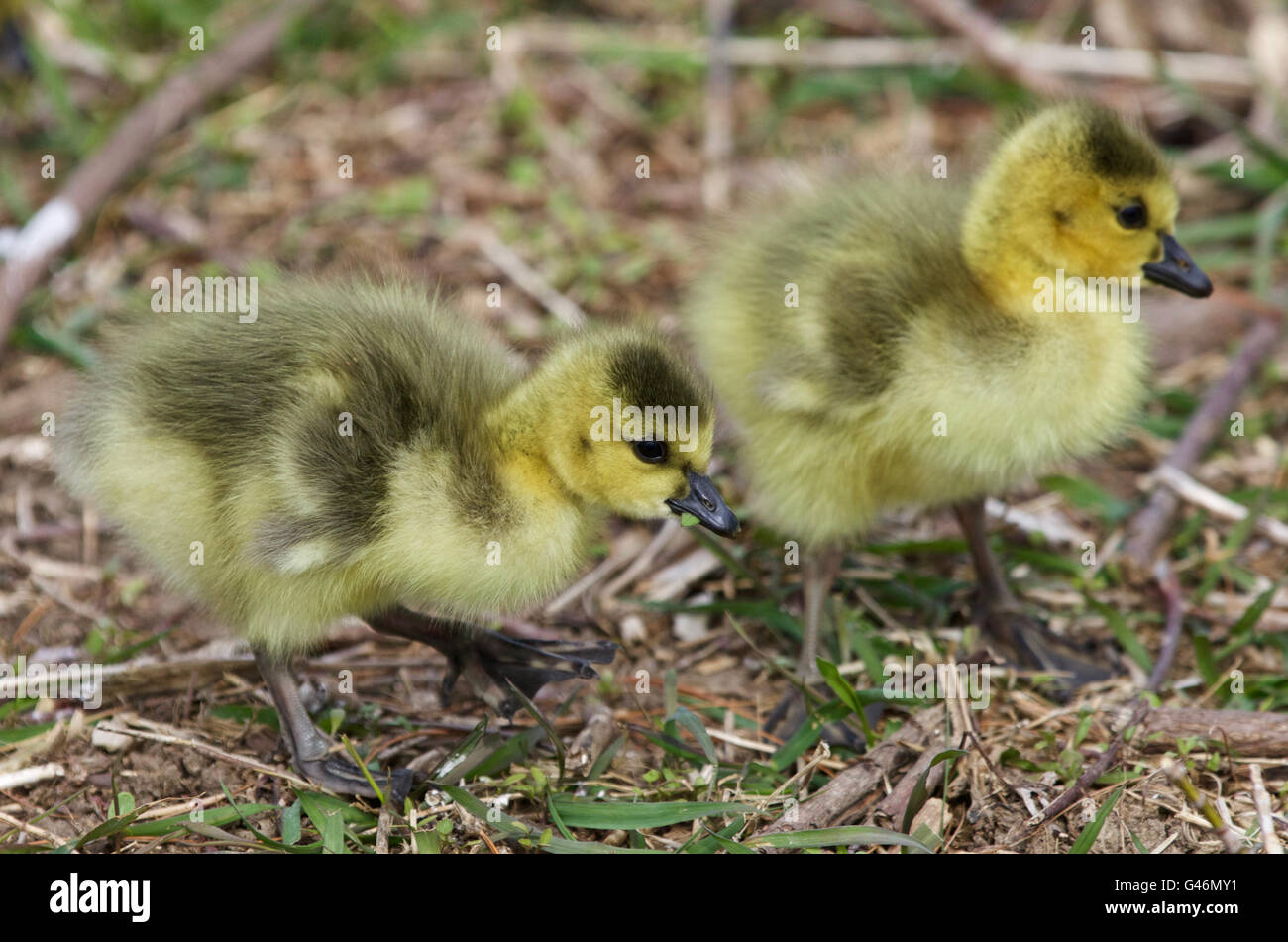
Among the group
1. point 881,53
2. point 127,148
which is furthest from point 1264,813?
point 127,148

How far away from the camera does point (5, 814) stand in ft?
8.56

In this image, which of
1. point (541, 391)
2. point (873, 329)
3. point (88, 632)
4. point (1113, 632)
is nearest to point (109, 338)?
point (88, 632)

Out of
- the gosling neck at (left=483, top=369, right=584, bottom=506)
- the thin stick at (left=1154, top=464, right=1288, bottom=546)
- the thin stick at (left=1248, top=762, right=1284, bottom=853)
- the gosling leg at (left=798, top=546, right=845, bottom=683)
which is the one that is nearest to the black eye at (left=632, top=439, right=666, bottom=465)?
the gosling neck at (left=483, top=369, right=584, bottom=506)

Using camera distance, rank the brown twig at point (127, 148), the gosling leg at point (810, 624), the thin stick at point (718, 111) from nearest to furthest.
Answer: the gosling leg at point (810, 624) → the brown twig at point (127, 148) → the thin stick at point (718, 111)

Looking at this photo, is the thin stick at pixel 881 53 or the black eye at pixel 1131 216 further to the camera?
the thin stick at pixel 881 53

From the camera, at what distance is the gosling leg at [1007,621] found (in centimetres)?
313

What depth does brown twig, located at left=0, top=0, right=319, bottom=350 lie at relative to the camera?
3941mm

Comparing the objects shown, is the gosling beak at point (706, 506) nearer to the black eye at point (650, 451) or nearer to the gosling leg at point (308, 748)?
the black eye at point (650, 451)

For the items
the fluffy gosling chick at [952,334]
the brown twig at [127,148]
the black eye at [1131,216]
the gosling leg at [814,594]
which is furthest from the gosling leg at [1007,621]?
the brown twig at [127,148]

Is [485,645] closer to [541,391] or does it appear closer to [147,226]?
[541,391]

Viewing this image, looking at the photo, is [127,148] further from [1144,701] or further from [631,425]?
[1144,701]

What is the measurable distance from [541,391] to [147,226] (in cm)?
224
